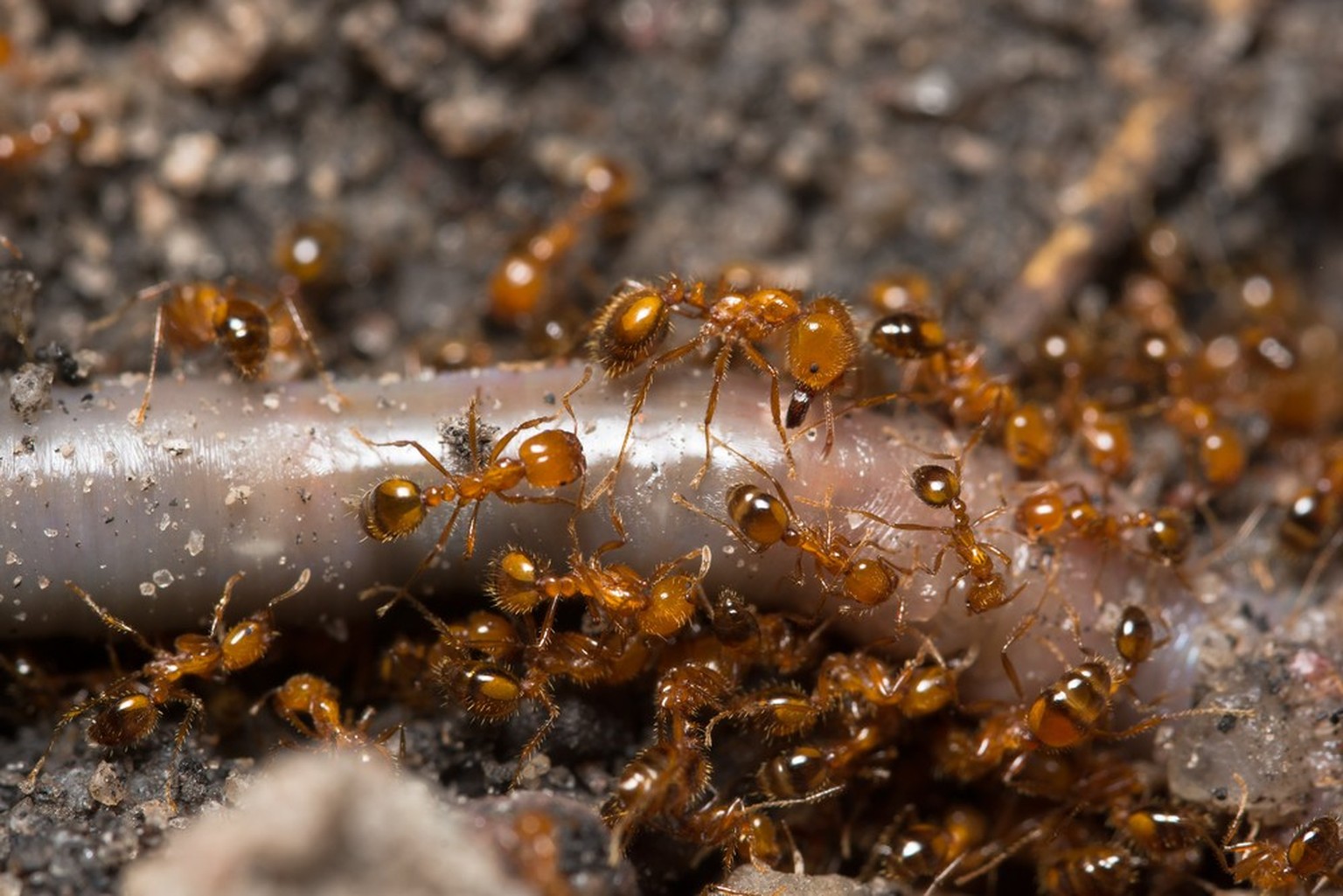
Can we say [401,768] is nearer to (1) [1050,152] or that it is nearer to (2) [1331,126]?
(1) [1050,152]

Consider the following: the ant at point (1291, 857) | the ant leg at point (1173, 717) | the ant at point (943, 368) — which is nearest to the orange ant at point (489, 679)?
the ant at point (943, 368)

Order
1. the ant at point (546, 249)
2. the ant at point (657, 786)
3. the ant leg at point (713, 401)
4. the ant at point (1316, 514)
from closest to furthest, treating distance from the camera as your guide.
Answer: the ant at point (657, 786) < the ant leg at point (713, 401) < the ant at point (1316, 514) < the ant at point (546, 249)

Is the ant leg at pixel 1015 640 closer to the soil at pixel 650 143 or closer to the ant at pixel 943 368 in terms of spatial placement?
the ant at pixel 943 368

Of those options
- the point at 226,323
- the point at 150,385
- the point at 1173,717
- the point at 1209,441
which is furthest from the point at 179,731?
the point at 1209,441

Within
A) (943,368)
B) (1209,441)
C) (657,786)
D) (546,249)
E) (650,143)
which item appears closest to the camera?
(657,786)

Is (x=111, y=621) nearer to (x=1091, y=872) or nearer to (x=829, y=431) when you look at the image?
(x=829, y=431)

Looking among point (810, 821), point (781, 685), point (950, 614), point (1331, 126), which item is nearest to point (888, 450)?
point (950, 614)
